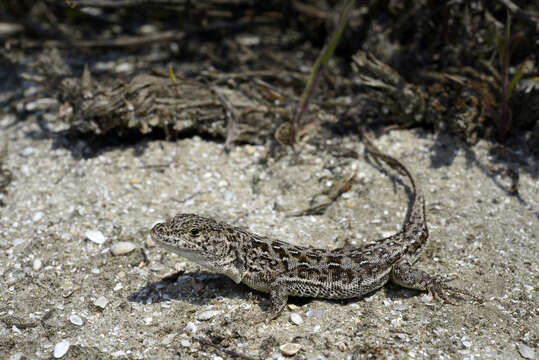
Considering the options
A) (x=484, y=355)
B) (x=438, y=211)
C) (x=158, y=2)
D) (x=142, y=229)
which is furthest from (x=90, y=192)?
(x=484, y=355)

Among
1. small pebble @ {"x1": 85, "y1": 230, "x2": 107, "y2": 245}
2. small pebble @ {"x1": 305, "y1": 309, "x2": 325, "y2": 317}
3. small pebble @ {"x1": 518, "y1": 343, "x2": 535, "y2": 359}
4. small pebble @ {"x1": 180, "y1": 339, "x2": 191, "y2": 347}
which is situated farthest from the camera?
small pebble @ {"x1": 85, "y1": 230, "x2": 107, "y2": 245}

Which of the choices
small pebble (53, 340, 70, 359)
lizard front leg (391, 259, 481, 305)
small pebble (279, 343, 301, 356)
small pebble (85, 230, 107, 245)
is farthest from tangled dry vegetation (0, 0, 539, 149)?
small pebble (279, 343, 301, 356)

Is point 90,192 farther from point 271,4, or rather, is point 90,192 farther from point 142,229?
point 271,4

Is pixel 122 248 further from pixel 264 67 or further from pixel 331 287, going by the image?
pixel 264 67

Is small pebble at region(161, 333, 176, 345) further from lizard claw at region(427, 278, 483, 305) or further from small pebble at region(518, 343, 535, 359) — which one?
small pebble at region(518, 343, 535, 359)

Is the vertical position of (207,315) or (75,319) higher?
(207,315)

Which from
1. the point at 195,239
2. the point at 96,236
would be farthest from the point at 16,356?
the point at 195,239

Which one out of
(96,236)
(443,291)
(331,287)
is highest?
(443,291)
